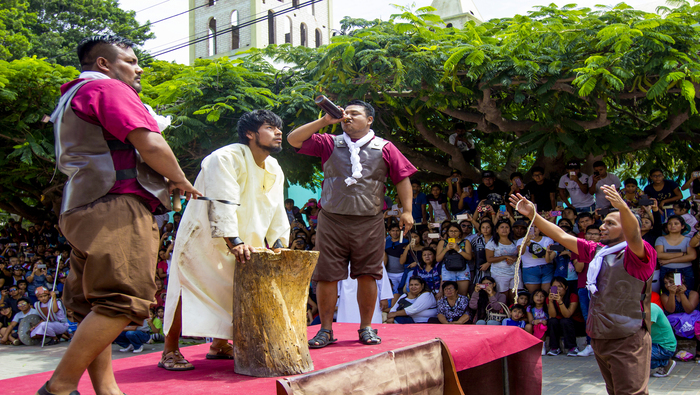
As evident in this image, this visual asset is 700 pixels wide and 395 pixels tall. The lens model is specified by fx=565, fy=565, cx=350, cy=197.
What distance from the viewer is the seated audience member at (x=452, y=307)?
27.4 feet

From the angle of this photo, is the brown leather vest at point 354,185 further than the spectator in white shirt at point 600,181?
No

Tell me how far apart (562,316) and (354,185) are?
4.94m

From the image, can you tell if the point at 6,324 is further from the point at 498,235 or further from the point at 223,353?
the point at 223,353

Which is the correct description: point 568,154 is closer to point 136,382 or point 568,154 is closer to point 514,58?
point 514,58

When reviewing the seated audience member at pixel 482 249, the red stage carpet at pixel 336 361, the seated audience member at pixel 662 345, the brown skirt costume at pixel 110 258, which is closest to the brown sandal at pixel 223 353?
the red stage carpet at pixel 336 361

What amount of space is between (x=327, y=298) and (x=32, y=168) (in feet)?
32.6

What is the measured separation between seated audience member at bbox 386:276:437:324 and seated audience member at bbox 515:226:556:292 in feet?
4.80

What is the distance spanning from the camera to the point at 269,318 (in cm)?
302

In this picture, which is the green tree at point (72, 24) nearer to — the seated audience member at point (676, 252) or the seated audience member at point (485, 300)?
the seated audience member at point (485, 300)

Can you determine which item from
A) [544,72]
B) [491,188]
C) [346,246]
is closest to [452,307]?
[491,188]

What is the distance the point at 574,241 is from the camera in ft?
13.8

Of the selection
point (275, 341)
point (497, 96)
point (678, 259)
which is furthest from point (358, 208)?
point (497, 96)

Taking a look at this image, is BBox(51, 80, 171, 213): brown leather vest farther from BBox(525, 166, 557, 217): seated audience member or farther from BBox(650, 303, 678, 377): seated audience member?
BBox(525, 166, 557, 217): seated audience member

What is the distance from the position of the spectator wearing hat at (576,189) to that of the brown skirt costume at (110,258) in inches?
307
